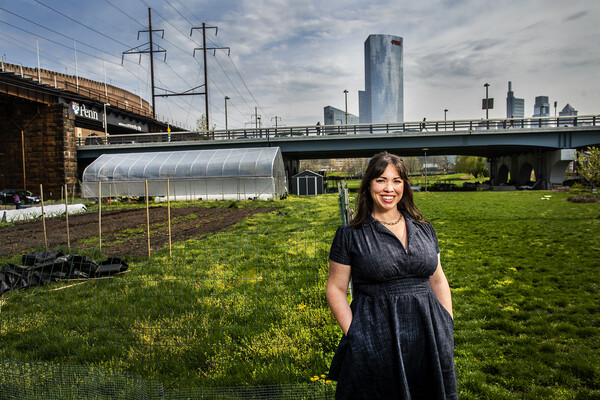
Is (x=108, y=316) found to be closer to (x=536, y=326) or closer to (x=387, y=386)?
(x=387, y=386)

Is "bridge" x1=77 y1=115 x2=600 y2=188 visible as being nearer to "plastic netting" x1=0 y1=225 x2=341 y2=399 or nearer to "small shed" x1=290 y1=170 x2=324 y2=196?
"small shed" x1=290 y1=170 x2=324 y2=196

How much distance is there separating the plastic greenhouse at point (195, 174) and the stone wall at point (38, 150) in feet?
11.7

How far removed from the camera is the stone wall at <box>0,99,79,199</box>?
36656 millimetres

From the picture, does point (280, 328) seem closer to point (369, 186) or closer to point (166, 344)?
point (166, 344)

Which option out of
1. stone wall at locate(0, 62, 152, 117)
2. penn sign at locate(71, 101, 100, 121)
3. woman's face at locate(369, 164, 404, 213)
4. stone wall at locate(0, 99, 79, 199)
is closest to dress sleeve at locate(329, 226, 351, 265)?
woman's face at locate(369, 164, 404, 213)

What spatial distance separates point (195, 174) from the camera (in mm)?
34500

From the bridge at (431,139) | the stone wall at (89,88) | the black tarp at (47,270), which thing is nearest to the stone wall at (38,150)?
the bridge at (431,139)

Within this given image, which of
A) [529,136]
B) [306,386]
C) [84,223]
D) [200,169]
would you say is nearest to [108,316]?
[306,386]

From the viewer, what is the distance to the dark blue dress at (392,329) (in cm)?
229

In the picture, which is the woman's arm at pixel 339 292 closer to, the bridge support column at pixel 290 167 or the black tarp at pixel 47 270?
the black tarp at pixel 47 270

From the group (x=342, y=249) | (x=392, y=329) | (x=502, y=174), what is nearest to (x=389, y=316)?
(x=392, y=329)

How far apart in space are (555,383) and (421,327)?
8.05 ft

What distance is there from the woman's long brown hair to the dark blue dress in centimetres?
17

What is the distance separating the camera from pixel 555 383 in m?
3.73
